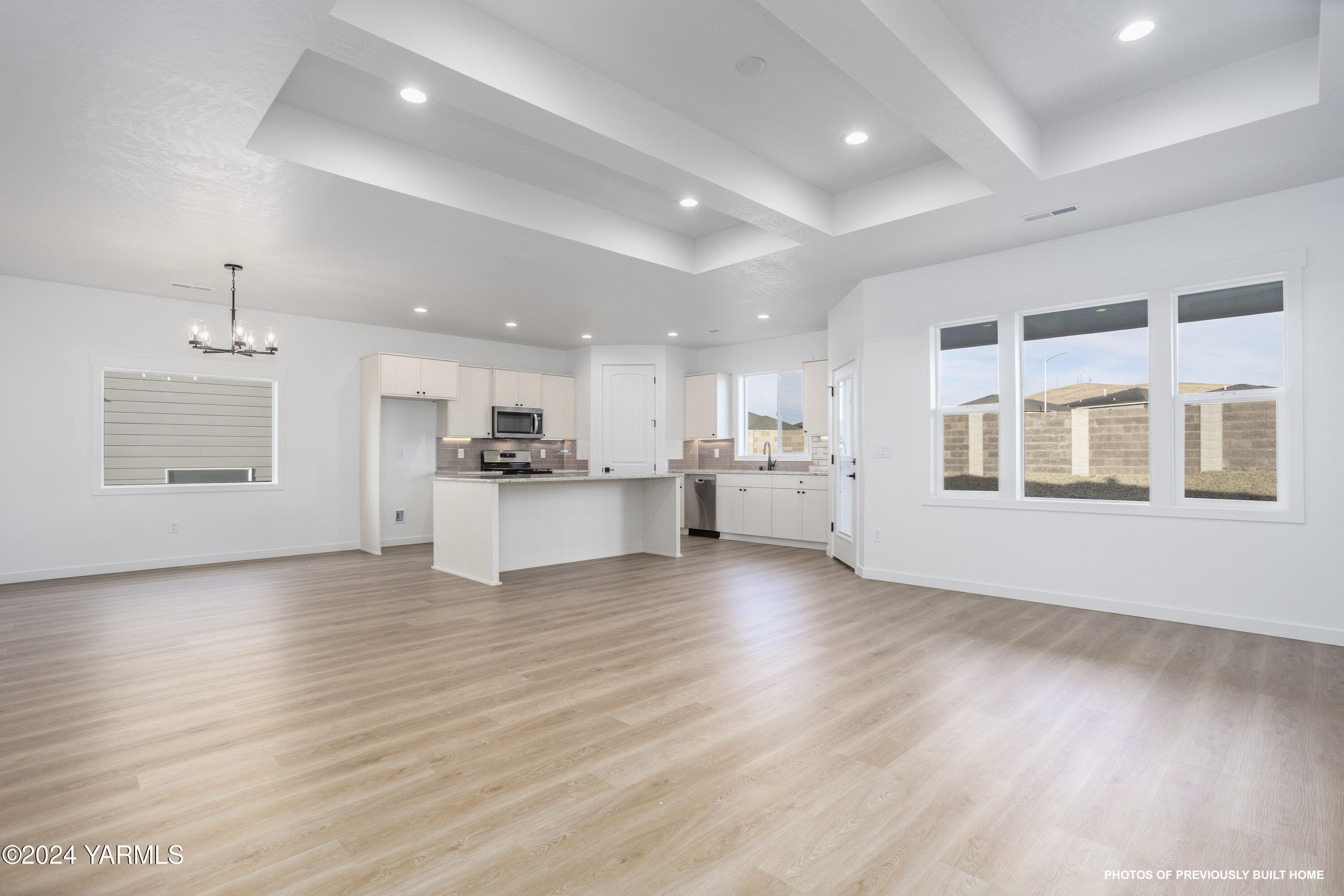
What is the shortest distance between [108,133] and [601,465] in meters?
6.48

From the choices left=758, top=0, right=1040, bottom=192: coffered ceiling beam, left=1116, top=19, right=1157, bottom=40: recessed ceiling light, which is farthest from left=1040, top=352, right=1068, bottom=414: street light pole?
left=1116, top=19, right=1157, bottom=40: recessed ceiling light

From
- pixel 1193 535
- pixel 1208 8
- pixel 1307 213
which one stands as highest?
pixel 1208 8

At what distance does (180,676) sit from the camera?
10.6 ft

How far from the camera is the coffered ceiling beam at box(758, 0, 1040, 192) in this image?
2408 millimetres

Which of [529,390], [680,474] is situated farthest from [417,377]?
[680,474]

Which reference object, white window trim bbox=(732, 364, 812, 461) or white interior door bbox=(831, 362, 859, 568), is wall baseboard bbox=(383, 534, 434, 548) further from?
white interior door bbox=(831, 362, 859, 568)

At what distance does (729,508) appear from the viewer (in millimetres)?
8570

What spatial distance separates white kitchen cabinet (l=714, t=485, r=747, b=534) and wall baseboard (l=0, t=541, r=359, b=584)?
4469mm

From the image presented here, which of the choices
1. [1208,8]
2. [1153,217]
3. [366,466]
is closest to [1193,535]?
[1153,217]

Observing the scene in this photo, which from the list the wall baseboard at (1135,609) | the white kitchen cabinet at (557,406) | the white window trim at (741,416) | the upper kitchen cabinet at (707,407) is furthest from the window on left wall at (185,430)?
the wall baseboard at (1135,609)

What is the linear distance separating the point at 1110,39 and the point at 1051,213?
55.7 inches

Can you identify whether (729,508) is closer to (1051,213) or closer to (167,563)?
(1051,213)

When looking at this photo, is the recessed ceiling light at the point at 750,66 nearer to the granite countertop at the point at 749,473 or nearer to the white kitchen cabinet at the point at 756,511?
the granite countertop at the point at 749,473

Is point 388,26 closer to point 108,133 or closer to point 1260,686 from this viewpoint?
point 108,133
